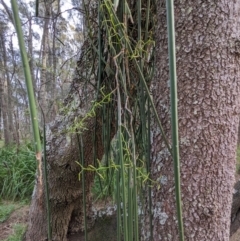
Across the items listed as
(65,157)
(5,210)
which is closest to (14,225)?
(5,210)

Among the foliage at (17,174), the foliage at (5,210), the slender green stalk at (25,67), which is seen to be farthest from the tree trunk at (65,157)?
the foliage at (17,174)

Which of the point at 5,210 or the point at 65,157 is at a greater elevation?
the point at 65,157

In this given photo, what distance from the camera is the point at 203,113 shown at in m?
0.56

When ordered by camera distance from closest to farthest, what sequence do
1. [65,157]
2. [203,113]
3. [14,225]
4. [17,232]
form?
1. [203,113]
2. [65,157]
3. [17,232]
4. [14,225]

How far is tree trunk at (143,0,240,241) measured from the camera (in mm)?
550

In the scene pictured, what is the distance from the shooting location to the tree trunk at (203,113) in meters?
0.55

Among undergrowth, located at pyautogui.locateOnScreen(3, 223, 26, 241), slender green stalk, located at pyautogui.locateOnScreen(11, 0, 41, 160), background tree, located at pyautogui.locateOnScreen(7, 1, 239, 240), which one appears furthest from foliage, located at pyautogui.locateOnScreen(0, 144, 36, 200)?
slender green stalk, located at pyautogui.locateOnScreen(11, 0, 41, 160)

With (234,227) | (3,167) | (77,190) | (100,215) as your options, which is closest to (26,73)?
(77,190)

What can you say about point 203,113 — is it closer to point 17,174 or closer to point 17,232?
point 17,232

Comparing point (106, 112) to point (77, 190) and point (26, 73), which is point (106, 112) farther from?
point (77, 190)

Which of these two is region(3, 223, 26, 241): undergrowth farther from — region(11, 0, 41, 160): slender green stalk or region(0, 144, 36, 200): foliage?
region(11, 0, 41, 160): slender green stalk

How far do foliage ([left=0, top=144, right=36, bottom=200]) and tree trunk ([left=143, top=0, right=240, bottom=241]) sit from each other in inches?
89.7

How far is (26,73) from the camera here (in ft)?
0.73

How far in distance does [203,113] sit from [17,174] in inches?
99.2
